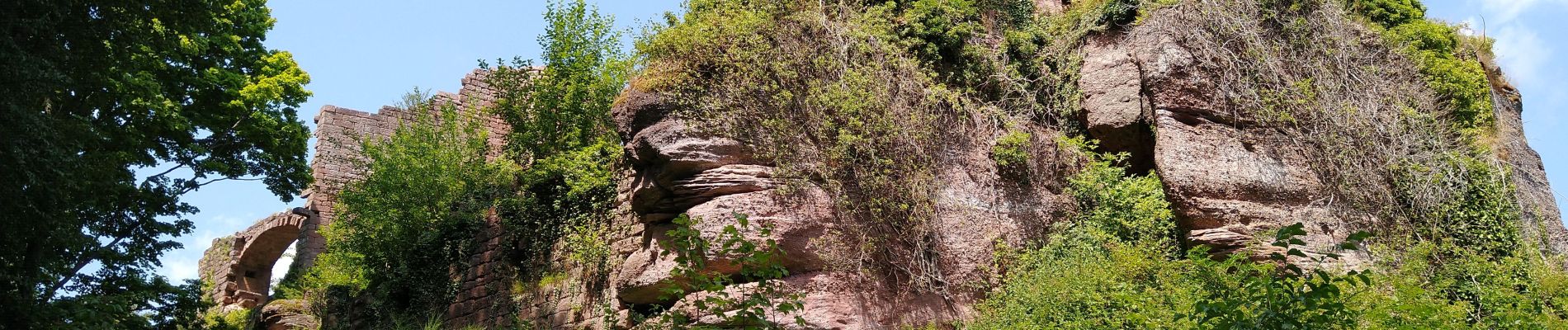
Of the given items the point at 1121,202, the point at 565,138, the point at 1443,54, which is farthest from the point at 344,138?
the point at 1443,54

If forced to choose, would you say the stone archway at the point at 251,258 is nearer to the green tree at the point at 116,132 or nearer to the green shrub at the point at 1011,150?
the green tree at the point at 116,132

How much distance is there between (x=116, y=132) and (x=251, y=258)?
26.2ft

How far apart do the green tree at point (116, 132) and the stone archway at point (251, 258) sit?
14.8ft

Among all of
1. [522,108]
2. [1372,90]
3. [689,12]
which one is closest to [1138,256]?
[1372,90]

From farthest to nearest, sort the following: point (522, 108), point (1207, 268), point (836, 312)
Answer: point (522, 108) → point (836, 312) → point (1207, 268)

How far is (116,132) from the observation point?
14.0 meters

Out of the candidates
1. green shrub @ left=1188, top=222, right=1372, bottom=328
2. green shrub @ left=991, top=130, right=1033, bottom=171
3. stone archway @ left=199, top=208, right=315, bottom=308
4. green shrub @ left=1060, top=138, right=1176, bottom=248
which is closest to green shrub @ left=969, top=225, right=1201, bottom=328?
green shrub @ left=1060, top=138, right=1176, bottom=248

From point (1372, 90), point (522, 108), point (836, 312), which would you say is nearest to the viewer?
point (836, 312)

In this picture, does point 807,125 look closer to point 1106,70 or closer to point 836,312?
point 836,312

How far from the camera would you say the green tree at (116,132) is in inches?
371

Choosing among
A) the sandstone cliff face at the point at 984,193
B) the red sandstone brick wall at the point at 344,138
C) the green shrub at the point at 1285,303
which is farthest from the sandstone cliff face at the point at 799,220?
the red sandstone brick wall at the point at 344,138

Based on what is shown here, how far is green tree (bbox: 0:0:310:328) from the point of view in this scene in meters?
9.41

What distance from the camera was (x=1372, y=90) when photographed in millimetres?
11023

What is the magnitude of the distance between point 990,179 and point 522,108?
678cm
